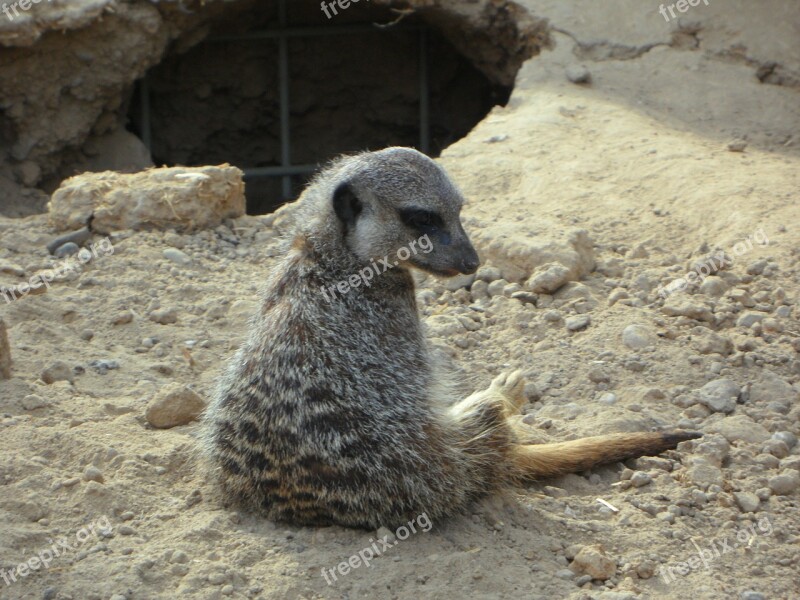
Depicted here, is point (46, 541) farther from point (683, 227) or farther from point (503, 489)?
point (683, 227)

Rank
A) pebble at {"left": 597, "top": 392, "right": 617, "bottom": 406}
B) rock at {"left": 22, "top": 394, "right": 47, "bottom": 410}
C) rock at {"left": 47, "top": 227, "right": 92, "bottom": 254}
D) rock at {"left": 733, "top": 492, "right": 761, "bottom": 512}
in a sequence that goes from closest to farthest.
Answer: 1. rock at {"left": 733, "top": 492, "right": 761, "bottom": 512}
2. rock at {"left": 22, "top": 394, "right": 47, "bottom": 410}
3. pebble at {"left": 597, "top": 392, "right": 617, "bottom": 406}
4. rock at {"left": 47, "top": 227, "right": 92, "bottom": 254}

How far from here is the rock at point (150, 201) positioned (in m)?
4.89

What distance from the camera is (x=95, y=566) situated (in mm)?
2791

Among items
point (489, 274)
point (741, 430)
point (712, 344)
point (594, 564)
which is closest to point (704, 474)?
point (741, 430)

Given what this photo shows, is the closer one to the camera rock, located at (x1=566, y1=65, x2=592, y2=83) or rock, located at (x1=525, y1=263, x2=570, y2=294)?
rock, located at (x1=525, y1=263, x2=570, y2=294)

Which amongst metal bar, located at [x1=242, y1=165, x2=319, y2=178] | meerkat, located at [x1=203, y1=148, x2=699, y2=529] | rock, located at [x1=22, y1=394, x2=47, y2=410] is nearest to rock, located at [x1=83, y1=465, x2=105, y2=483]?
meerkat, located at [x1=203, y1=148, x2=699, y2=529]

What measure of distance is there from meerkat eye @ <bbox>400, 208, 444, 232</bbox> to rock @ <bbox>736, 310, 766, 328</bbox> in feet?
4.73

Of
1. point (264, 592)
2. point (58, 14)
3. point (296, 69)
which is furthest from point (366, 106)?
point (264, 592)

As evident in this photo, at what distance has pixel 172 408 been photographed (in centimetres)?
355

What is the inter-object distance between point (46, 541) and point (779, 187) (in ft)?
11.5

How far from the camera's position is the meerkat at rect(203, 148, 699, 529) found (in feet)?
9.52

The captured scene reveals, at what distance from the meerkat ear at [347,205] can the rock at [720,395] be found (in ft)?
4.55

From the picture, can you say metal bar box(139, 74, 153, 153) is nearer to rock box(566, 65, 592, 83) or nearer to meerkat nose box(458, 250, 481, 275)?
rock box(566, 65, 592, 83)

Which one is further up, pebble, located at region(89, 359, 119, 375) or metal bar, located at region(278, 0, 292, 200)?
metal bar, located at region(278, 0, 292, 200)
